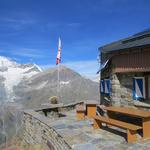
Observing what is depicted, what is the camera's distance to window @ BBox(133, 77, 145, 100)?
32.2ft

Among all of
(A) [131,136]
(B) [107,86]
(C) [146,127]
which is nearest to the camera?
(A) [131,136]

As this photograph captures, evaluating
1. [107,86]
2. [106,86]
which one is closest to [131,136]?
[107,86]

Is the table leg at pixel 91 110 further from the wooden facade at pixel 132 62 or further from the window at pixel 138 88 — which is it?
the window at pixel 138 88

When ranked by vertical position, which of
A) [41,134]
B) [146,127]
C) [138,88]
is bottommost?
[41,134]

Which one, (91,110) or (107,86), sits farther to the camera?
(107,86)

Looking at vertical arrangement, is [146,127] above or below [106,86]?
below

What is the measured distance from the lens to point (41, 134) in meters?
10.4

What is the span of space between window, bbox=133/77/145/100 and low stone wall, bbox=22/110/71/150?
11.3 ft

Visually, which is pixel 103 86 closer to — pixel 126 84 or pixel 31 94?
pixel 126 84

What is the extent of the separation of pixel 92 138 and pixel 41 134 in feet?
9.55

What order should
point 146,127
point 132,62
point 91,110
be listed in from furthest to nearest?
point 91,110
point 132,62
point 146,127

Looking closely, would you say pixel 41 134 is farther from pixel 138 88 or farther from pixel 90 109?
pixel 138 88

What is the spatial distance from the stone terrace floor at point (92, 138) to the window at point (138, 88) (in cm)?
175

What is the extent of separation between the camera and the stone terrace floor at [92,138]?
23.7ft
